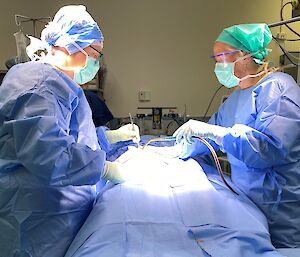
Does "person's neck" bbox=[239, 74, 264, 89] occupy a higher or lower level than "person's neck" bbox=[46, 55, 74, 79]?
lower

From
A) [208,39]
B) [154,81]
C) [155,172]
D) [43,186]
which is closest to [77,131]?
[43,186]

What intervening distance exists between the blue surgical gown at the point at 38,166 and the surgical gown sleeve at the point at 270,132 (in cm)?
60

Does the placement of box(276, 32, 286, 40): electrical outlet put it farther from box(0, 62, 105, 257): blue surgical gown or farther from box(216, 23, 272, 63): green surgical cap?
box(0, 62, 105, 257): blue surgical gown

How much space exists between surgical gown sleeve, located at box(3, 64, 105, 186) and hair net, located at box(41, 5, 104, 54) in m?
0.26

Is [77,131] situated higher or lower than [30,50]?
lower

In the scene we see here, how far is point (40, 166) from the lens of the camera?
3.25 feet

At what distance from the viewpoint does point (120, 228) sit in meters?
0.97

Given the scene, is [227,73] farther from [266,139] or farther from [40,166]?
[40,166]

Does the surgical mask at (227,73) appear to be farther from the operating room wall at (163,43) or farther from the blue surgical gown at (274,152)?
the operating room wall at (163,43)

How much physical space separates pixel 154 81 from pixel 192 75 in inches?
16.6

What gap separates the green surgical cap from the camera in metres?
1.54

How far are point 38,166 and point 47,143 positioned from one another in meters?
0.08

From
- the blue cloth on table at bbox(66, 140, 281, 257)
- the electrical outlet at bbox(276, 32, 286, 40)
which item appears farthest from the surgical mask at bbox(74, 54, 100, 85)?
the electrical outlet at bbox(276, 32, 286, 40)

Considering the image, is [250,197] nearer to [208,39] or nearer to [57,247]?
[57,247]
